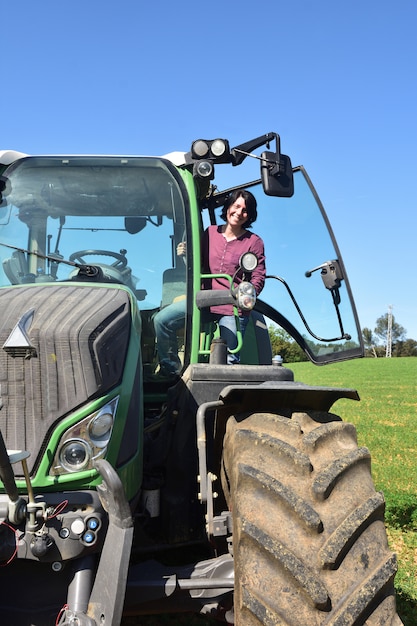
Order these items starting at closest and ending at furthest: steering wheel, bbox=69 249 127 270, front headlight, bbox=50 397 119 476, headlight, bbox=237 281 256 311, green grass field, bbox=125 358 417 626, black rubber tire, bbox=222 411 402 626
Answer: black rubber tire, bbox=222 411 402 626 → front headlight, bbox=50 397 119 476 → headlight, bbox=237 281 256 311 → steering wheel, bbox=69 249 127 270 → green grass field, bbox=125 358 417 626

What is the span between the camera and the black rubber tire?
2.35m

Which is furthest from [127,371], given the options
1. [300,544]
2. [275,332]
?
[275,332]

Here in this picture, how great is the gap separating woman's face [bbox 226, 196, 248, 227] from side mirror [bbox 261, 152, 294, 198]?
0.75 meters

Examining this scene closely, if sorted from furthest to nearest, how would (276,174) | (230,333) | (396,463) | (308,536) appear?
1. (396,463)
2. (230,333)
3. (276,174)
4. (308,536)

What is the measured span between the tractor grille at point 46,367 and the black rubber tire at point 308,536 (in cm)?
74

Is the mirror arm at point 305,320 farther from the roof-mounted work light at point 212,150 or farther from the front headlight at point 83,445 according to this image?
the front headlight at point 83,445

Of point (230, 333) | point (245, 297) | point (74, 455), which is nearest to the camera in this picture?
point (74, 455)

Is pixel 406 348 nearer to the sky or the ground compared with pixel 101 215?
nearer to the ground

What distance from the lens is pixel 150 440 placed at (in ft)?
12.3

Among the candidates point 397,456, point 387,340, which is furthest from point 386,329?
point 397,456

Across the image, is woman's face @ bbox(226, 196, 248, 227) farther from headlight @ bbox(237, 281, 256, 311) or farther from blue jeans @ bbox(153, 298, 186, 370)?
headlight @ bbox(237, 281, 256, 311)

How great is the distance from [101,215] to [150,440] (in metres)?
1.59

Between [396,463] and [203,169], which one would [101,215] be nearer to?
[203,169]

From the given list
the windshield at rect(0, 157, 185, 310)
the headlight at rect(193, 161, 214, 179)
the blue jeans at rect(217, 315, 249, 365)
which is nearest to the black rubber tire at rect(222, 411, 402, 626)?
the blue jeans at rect(217, 315, 249, 365)
